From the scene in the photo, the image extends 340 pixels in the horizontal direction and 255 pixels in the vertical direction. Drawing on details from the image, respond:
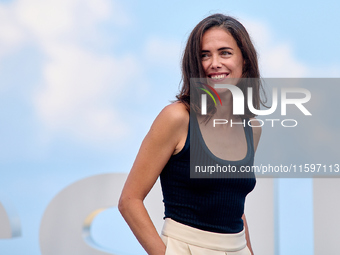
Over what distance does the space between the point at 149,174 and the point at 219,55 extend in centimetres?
54

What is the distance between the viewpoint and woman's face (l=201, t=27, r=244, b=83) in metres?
1.71

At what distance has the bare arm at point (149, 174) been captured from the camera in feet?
4.90

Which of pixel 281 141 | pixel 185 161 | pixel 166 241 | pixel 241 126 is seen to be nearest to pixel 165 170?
pixel 185 161

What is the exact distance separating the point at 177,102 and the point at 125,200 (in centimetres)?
37

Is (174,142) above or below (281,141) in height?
below

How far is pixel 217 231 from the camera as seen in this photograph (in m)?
1.55

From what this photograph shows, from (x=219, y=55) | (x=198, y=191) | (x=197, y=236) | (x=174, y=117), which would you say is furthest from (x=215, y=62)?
(x=197, y=236)

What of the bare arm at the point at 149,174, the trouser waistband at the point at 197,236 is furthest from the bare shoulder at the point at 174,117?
the trouser waistband at the point at 197,236

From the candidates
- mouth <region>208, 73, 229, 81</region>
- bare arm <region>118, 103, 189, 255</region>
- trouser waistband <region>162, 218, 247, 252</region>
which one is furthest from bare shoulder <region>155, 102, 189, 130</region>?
trouser waistband <region>162, 218, 247, 252</region>

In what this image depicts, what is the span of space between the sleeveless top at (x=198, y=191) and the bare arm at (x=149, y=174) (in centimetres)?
5

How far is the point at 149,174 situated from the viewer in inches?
59.2

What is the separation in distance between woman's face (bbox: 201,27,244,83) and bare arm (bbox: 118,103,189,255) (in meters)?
0.29

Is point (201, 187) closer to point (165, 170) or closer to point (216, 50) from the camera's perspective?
point (165, 170)

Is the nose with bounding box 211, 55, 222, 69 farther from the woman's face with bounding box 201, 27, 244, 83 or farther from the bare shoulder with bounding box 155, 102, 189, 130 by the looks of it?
the bare shoulder with bounding box 155, 102, 189, 130
